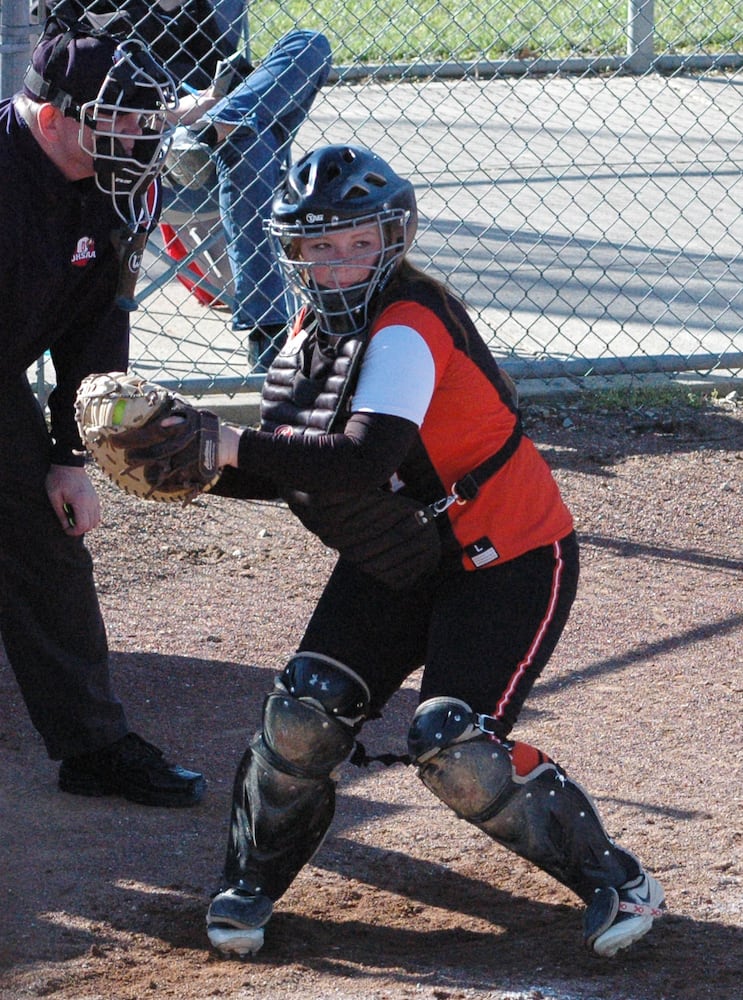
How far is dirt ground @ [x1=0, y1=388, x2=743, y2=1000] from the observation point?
9.71ft

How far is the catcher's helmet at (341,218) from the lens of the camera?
2881 millimetres

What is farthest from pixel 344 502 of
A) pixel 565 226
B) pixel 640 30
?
pixel 640 30

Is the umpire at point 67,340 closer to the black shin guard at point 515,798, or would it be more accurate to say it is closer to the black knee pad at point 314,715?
the black knee pad at point 314,715

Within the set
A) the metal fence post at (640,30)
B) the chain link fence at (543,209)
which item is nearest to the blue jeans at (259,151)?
the chain link fence at (543,209)

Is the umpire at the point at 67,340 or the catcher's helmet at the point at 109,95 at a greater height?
the catcher's helmet at the point at 109,95

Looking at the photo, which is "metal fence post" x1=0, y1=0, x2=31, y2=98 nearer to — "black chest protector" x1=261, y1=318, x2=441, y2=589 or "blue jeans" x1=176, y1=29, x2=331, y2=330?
"blue jeans" x1=176, y1=29, x2=331, y2=330

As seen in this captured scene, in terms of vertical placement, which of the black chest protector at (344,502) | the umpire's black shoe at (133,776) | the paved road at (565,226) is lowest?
the paved road at (565,226)

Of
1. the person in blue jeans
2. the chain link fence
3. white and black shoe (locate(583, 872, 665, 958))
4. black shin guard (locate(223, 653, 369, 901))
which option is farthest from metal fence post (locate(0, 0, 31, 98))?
white and black shoe (locate(583, 872, 665, 958))

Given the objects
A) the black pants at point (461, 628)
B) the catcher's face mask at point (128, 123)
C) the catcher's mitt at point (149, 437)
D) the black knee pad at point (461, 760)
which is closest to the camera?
the catcher's mitt at point (149, 437)

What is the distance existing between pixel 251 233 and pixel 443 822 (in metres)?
3.24

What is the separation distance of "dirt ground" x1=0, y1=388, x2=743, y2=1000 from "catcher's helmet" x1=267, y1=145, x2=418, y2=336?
129 centimetres

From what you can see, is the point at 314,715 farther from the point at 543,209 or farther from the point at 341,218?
the point at 543,209

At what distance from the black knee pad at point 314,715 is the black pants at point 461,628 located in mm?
40

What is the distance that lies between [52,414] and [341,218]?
1.10 m
